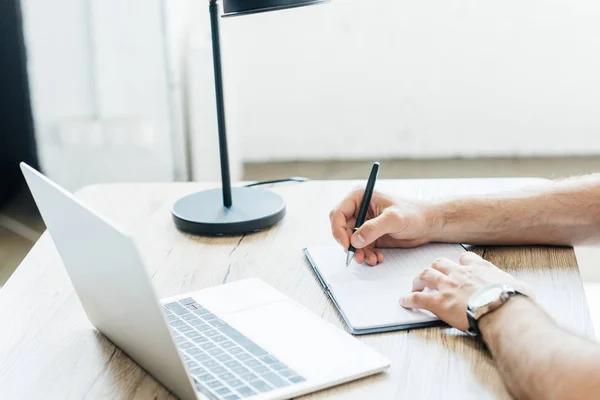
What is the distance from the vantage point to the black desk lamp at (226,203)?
130cm

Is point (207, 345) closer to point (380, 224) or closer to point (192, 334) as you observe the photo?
point (192, 334)

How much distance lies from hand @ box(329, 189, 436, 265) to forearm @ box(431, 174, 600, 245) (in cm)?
3

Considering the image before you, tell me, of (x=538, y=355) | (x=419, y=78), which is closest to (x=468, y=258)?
(x=538, y=355)

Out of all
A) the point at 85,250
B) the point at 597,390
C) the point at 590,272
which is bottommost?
the point at 590,272

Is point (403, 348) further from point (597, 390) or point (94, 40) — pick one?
point (94, 40)

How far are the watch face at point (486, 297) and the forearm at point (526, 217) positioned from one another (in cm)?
28

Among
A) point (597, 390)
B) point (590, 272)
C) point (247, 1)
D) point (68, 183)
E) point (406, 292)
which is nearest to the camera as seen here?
point (597, 390)

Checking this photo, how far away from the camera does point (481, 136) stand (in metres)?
2.93

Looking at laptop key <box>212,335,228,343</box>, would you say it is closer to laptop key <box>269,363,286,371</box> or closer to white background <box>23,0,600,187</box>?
laptop key <box>269,363,286,371</box>

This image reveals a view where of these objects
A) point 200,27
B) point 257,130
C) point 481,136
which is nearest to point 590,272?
point 481,136

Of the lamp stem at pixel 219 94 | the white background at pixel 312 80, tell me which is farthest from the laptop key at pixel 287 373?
the white background at pixel 312 80

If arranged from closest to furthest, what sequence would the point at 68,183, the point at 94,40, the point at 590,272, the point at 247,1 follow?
the point at 247,1 < the point at 590,272 < the point at 94,40 < the point at 68,183

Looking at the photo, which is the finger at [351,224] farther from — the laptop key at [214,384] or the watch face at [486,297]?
the laptop key at [214,384]

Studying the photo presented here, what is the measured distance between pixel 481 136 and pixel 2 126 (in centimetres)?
172
